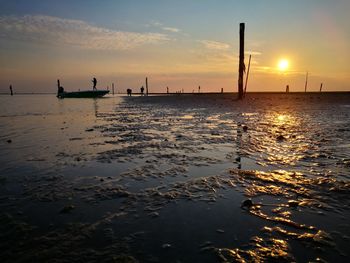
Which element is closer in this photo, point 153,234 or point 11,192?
point 153,234

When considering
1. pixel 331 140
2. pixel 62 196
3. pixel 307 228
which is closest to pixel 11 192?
pixel 62 196

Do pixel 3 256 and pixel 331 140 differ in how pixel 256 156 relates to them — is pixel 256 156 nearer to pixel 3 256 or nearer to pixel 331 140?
pixel 331 140

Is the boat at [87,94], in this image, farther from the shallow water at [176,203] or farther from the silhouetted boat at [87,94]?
the shallow water at [176,203]

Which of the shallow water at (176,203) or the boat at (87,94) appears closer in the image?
the shallow water at (176,203)

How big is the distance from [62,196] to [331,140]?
710 cm

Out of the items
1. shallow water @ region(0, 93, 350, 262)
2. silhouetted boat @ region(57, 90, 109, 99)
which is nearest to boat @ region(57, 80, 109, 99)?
silhouetted boat @ region(57, 90, 109, 99)

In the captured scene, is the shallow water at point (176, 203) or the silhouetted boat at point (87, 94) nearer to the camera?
the shallow water at point (176, 203)

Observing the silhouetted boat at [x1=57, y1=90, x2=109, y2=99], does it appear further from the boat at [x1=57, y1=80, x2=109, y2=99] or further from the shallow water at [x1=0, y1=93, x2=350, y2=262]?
the shallow water at [x1=0, y1=93, x2=350, y2=262]

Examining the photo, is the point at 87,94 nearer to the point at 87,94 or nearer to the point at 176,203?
the point at 87,94

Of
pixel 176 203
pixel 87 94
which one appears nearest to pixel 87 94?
pixel 87 94

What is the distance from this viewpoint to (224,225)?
9.66ft

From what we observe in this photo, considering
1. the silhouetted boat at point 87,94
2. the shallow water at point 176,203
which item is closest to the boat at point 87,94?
the silhouetted boat at point 87,94

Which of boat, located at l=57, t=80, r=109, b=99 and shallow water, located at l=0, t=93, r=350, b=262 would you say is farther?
boat, located at l=57, t=80, r=109, b=99

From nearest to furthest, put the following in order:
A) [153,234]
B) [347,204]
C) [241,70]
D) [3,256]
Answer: [3,256] < [153,234] < [347,204] < [241,70]
